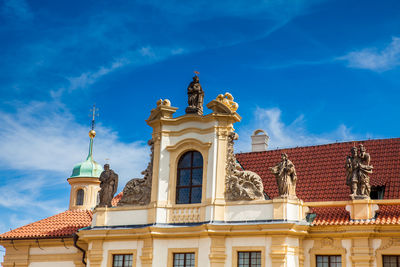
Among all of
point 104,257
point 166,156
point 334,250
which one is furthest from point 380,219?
point 104,257

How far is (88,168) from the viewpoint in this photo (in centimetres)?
3984

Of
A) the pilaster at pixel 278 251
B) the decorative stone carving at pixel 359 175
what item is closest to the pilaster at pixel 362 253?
the decorative stone carving at pixel 359 175

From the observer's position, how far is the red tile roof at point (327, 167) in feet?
88.1

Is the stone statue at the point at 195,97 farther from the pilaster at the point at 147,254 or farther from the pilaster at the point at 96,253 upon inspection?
the pilaster at the point at 96,253

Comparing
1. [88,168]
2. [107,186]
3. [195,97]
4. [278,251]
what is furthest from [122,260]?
[88,168]

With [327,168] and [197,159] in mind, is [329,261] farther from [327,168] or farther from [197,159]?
[197,159]

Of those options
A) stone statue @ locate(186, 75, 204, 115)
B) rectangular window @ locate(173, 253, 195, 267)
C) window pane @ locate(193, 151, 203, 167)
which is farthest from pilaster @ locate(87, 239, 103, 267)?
stone statue @ locate(186, 75, 204, 115)

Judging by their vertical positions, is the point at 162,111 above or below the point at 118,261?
above

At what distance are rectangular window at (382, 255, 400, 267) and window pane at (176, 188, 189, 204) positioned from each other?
7.65 meters

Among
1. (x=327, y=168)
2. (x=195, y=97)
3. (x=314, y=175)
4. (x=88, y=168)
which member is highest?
(x=88, y=168)

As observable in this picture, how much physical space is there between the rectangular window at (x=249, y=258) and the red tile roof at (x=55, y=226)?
7858 millimetres

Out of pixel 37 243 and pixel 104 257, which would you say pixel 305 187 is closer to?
pixel 104 257

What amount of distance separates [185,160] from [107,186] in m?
3.41

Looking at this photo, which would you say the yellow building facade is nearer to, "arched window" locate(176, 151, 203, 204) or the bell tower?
"arched window" locate(176, 151, 203, 204)
